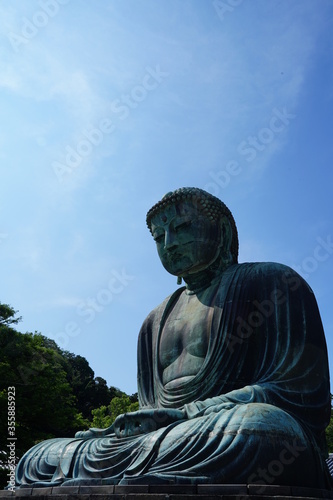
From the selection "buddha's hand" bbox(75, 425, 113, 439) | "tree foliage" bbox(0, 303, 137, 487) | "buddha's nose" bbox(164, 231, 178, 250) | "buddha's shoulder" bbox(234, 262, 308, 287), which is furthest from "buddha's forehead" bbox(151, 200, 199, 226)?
"tree foliage" bbox(0, 303, 137, 487)

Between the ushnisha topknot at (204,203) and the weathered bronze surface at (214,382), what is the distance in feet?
0.06

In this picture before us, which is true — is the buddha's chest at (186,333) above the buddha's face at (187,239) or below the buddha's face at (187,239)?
below

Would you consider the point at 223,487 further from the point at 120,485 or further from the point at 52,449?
the point at 52,449

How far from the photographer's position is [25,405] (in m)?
17.3

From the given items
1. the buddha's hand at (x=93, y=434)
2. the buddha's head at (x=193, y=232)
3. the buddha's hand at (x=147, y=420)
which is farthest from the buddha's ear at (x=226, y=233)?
the buddha's hand at (x=93, y=434)

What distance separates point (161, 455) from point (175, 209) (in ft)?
13.1

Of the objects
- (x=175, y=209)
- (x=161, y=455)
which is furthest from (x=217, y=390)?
(x=175, y=209)

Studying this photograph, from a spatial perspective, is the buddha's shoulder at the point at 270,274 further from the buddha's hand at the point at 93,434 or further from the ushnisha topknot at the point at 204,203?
the buddha's hand at the point at 93,434

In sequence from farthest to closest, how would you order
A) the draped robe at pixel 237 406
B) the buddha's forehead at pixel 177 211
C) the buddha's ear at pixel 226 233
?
the buddha's ear at pixel 226 233, the buddha's forehead at pixel 177 211, the draped robe at pixel 237 406

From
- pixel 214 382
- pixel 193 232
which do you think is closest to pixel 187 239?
pixel 193 232

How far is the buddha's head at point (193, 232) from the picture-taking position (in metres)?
8.39

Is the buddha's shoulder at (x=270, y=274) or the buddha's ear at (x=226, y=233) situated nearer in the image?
the buddha's shoulder at (x=270, y=274)

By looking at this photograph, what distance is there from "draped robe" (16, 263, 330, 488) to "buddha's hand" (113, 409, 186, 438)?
0.24 ft

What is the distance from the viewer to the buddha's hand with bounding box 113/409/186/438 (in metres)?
6.18
